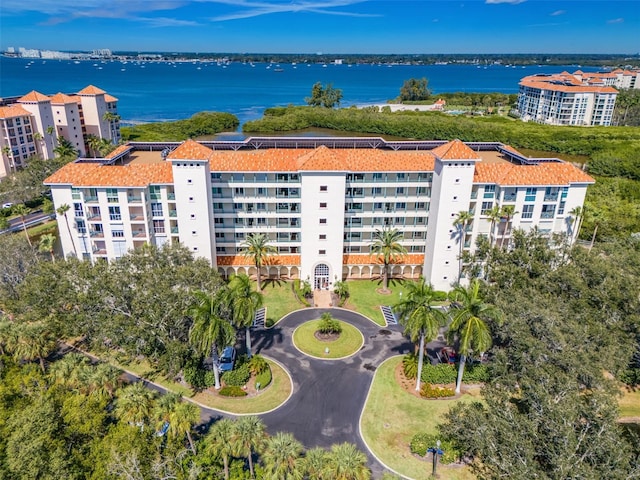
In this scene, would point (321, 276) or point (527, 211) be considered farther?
point (321, 276)

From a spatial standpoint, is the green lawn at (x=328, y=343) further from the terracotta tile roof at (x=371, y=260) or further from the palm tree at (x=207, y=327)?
the palm tree at (x=207, y=327)

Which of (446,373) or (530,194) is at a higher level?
(530,194)

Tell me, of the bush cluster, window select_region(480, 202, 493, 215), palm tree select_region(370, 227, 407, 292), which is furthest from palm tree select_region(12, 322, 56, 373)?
window select_region(480, 202, 493, 215)

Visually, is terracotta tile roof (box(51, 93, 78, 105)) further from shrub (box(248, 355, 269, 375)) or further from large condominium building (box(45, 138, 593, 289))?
shrub (box(248, 355, 269, 375))

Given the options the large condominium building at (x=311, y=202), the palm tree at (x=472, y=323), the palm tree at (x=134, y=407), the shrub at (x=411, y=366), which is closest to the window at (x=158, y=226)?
the large condominium building at (x=311, y=202)

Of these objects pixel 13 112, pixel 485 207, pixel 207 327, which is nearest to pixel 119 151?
pixel 207 327

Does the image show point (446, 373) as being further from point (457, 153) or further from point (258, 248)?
point (258, 248)

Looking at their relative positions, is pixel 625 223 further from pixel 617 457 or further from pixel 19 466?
pixel 19 466
